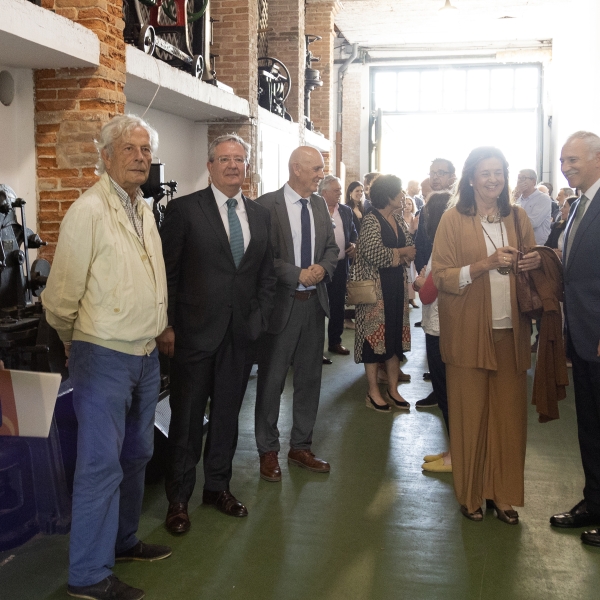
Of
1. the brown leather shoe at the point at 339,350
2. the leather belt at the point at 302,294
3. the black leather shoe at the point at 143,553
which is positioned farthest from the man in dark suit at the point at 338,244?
the black leather shoe at the point at 143,553

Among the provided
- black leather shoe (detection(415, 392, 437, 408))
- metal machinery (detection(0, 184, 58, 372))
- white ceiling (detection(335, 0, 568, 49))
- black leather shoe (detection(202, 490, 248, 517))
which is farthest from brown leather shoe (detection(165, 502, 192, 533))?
white ceiling (detection(335, 0, 568, 49))

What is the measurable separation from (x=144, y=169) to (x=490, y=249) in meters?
1.58

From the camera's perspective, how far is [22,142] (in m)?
4.68

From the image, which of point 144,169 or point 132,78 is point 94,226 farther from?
point 132,78

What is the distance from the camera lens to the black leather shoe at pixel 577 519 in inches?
136

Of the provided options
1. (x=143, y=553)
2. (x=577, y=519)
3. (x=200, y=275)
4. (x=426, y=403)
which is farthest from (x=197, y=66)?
(x=577, y=519)

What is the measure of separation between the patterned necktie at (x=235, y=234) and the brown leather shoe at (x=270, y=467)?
3.86 ft

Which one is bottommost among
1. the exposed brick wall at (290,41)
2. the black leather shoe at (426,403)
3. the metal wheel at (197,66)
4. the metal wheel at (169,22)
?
the black leather shoe at (426,403)

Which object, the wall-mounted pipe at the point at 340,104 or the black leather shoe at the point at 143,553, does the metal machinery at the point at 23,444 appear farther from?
the wall-mounted pipe at the point at 340,104

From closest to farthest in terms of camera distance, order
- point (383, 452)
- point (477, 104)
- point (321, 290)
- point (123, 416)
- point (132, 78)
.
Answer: point (123, 416) < point (321, 290) < point (383, 452) < point (132, 78) < point (477, 104)

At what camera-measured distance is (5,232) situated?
3615mm

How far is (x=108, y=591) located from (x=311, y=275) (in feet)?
6.25

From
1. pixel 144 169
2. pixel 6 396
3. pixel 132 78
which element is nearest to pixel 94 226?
pixel 144 169

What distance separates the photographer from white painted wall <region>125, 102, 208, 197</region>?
7.71 meters
